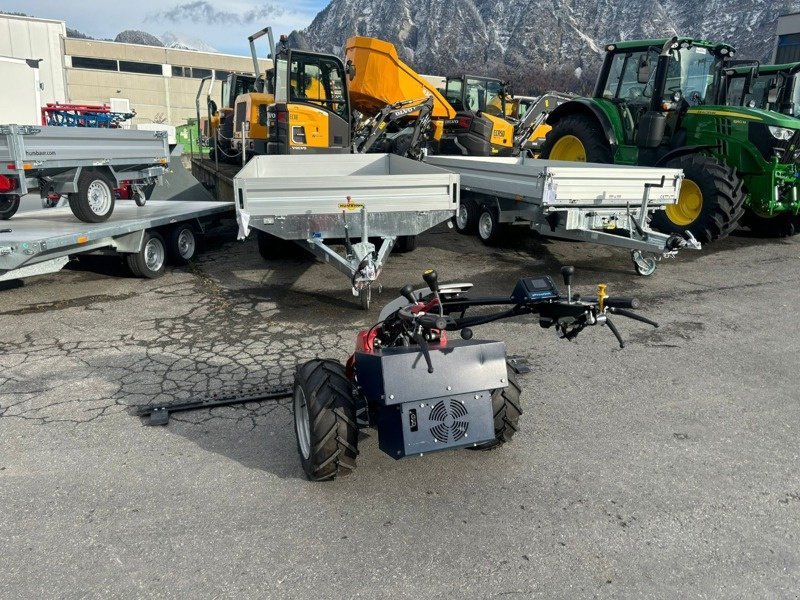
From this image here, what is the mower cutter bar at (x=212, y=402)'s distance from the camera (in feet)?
13.2

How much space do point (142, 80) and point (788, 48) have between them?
131 ft

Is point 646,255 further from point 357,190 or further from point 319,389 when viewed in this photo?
point 319,389

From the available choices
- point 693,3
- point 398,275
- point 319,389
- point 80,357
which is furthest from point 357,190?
point 693,3

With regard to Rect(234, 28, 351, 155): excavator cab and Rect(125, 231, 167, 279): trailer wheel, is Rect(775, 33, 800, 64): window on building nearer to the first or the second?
Rect(234, 28, 351, 155): excavator cab

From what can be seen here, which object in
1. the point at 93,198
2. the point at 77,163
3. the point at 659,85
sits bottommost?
the point at 93,198

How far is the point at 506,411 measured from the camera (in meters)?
3.45

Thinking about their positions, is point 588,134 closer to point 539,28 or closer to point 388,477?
point 388,477

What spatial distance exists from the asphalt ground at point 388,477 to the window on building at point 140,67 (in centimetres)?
4506

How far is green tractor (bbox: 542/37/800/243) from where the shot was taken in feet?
28.3

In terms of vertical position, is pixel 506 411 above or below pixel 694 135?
below

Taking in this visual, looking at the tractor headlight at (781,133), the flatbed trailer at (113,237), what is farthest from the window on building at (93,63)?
the tractor headlight at (781,133)

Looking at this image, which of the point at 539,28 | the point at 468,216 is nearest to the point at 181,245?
the point at 468,216

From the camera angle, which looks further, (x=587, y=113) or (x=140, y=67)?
(x=140, y=67)

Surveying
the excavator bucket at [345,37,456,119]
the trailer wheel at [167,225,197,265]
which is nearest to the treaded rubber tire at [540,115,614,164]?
the excavator bucket at [345,37,456,119]
